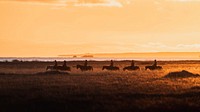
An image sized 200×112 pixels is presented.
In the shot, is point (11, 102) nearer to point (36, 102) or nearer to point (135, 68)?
point (36, 102)

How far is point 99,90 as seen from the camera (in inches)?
1533

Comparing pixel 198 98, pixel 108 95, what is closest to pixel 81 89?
Result: pixel 108 95

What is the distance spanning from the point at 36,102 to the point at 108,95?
6.24 m

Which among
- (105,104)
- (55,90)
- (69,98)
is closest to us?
(105,104)

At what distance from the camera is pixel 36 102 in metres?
31.4

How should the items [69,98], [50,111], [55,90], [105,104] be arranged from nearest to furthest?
[50,111]
[105,104]
[69,98]
[55,90]

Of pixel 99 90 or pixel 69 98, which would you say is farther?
pixel 99 90

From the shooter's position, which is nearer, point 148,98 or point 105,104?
point 105,104

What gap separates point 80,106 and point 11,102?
15.8 feet

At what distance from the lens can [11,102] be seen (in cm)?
3122

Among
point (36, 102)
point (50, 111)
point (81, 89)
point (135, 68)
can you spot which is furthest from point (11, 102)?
point (135, 68)

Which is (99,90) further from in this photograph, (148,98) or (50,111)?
(50,111)

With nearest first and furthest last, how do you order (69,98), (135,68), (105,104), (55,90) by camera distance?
(105,104), (69,98), (55,90), (135,68)

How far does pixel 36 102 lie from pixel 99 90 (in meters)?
8.67
